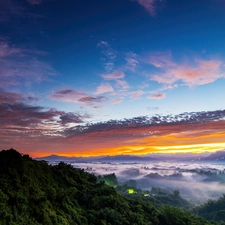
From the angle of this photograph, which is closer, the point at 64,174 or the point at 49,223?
the point at 49,223

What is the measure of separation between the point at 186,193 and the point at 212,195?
26537mm

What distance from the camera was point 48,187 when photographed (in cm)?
2072

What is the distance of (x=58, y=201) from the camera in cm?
1994

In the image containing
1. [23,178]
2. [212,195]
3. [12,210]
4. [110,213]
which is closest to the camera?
[12,210]

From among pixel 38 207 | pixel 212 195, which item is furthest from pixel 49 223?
pixel 212 195

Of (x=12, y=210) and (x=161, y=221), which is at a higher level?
(x=12, y=210)

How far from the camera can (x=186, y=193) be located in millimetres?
192250

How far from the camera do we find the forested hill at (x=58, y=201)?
15008 millimetres

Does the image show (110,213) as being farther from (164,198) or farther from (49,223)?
(164,198)

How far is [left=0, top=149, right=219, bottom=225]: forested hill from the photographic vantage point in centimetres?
1501

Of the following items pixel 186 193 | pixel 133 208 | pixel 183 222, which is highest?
pixel 133 208

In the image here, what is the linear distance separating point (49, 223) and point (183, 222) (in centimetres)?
1828

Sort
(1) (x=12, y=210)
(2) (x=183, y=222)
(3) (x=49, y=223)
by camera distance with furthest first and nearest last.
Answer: (2) (x=183, y=222) → (3) (x=49, y=223) → (1) (x=12, y=210)

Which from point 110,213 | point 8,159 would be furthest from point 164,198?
point 8,159
